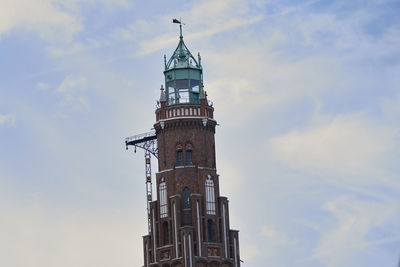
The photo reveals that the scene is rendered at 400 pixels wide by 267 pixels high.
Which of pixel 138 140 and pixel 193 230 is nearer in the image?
pixel 193 230

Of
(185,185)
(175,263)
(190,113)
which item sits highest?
(190,113)

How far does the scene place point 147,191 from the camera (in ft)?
545

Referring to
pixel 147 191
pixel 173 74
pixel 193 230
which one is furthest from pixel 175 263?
pixel 173 74

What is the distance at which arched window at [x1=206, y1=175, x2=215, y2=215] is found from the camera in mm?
156750

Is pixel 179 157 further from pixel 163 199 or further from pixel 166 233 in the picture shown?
pixel 166 233

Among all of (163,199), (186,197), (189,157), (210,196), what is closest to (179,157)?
(189,157)

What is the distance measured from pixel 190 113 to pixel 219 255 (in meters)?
20.4

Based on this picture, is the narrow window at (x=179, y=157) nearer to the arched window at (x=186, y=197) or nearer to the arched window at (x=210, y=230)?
the arched window at (x=186, y=197)

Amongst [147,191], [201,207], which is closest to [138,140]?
[147,191]

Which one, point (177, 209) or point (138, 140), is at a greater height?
point (138, 140)

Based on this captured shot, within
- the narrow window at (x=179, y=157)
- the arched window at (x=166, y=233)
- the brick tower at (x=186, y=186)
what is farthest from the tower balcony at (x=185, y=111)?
the arched window at (x=166, y=233)

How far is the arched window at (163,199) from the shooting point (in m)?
158

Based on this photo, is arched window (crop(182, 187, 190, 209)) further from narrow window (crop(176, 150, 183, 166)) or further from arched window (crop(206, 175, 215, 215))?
narrow window (crop(176, 150, 183, 166))

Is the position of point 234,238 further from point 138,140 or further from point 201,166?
point 138,140
